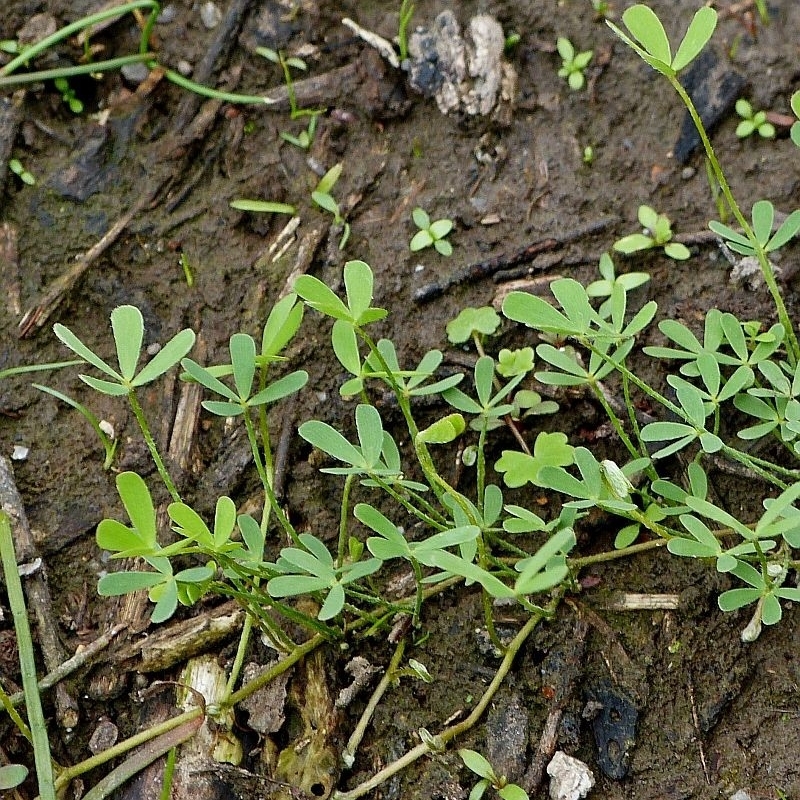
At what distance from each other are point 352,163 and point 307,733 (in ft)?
5.40

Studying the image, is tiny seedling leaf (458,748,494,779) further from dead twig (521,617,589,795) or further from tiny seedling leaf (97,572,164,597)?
tiny seedling leaf (97,572,164,597)

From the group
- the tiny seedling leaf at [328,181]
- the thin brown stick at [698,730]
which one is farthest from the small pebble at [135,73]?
the thin brown stick at [698,730]

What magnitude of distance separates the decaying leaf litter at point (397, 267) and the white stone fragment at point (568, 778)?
0.10 ft

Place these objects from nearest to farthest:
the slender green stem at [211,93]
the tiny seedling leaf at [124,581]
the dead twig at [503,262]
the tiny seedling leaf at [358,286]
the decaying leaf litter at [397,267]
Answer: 1. the tiny seedling leaf at [124,581]
2. the tiny seedling leaf at [358,286]
3. the decaying leaf litter at [397,267]
4. the dead twig at [503,262]
5. the slender green stem at [211,93]

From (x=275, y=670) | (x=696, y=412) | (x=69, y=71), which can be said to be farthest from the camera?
(x=69, y=71)

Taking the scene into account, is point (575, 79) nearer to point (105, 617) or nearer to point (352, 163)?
point (352, 163)

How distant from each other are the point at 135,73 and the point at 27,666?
1.88 m

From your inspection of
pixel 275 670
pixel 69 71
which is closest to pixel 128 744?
pixel 275 670

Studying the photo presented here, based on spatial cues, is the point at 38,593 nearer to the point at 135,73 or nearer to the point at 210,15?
the point at 135,73

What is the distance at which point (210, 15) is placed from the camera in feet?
9.20

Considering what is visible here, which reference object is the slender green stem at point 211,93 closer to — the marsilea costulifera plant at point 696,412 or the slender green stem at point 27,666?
the marsilea costulifera plant at point 696,412

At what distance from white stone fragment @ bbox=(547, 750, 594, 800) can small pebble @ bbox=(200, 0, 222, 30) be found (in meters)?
2.41

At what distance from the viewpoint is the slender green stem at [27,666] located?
Result: 1760 mm

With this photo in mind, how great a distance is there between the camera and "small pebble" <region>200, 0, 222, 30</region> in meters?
2.79
